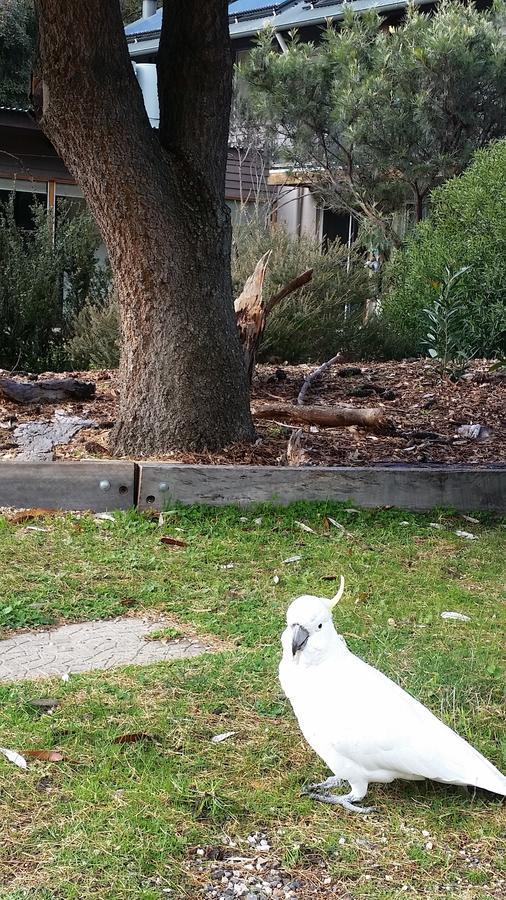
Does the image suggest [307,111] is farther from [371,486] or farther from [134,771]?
[134,771]

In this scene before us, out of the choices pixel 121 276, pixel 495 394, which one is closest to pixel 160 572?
pixel 121 276

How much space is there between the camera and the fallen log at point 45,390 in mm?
7621

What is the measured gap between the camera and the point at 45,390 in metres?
7.71

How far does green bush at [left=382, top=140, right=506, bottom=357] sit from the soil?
1.24 feet

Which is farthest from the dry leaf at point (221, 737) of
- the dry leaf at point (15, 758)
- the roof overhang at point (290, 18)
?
the roof overhang at point (290, 18)

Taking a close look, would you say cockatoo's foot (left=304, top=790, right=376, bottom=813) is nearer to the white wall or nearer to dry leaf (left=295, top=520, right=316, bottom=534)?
dry leaf (left=295, top=520, right=316, bottom=534)

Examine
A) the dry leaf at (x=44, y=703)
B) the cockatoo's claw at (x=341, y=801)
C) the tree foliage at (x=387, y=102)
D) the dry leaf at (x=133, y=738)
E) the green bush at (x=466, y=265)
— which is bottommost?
the cockatoo's claw at (x=341, y=801)

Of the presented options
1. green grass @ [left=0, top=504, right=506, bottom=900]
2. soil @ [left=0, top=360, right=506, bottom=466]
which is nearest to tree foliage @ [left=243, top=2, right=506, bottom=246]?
soil @ [left=0, top=360, right=506, bottom=466]

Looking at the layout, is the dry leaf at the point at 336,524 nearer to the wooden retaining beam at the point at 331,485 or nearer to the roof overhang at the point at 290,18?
the wooden retaining beam at the point at 331,485

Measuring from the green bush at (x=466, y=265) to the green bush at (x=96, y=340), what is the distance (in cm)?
307

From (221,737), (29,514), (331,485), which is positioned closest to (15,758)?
(221,737)

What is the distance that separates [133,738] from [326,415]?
453cm

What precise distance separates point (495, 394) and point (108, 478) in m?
3.97

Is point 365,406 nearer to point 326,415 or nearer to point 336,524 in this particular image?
point 326,415
